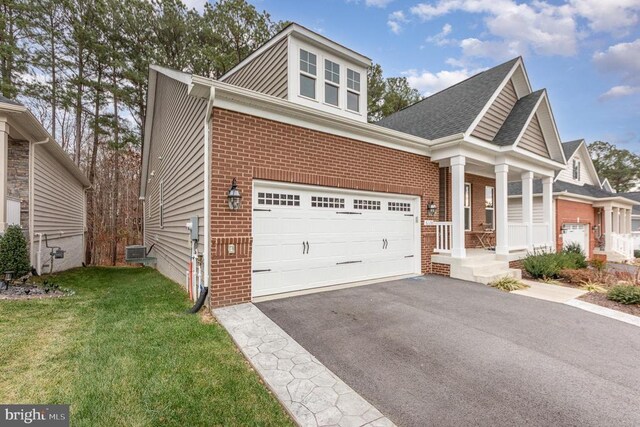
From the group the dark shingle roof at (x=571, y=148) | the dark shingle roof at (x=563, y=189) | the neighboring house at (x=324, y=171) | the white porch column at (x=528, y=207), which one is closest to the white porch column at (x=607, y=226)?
the dark shingle roof at (x=563, y=189)

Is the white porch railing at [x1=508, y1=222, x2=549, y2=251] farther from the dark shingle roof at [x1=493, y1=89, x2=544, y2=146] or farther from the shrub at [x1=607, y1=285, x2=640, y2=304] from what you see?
the shrub at [x1=607, y1=285, x2=640, y2=304]

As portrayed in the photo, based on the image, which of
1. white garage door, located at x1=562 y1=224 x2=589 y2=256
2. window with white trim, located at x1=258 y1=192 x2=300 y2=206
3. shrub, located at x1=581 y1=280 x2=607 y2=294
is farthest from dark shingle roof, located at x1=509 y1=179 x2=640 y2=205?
window with white trim, located at x1=258 y1=192 x2=300 y2=206

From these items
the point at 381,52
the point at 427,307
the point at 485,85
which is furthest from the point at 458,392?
the point at 381,52

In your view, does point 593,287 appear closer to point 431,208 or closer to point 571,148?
point 431,208

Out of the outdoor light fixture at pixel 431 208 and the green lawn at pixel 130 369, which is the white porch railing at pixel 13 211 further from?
the outdoor light fixture at pixel 431 208

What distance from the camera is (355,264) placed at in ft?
22.3

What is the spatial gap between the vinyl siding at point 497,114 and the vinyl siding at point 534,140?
0.88 m

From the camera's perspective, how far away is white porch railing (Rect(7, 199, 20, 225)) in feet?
22.7

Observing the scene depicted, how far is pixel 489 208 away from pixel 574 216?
690 cm

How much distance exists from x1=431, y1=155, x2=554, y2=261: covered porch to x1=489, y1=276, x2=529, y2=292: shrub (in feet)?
3.17

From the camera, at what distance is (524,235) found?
9.56 metres

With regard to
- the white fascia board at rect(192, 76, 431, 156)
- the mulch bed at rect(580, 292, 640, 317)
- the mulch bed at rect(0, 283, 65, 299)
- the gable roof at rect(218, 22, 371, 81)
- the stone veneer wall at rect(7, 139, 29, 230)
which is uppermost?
the gable roof at rect(218, 22, 371, 81)

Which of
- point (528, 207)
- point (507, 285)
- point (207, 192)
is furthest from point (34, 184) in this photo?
point (528, 207)

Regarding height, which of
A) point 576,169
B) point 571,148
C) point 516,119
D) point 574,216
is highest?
point 571,148
